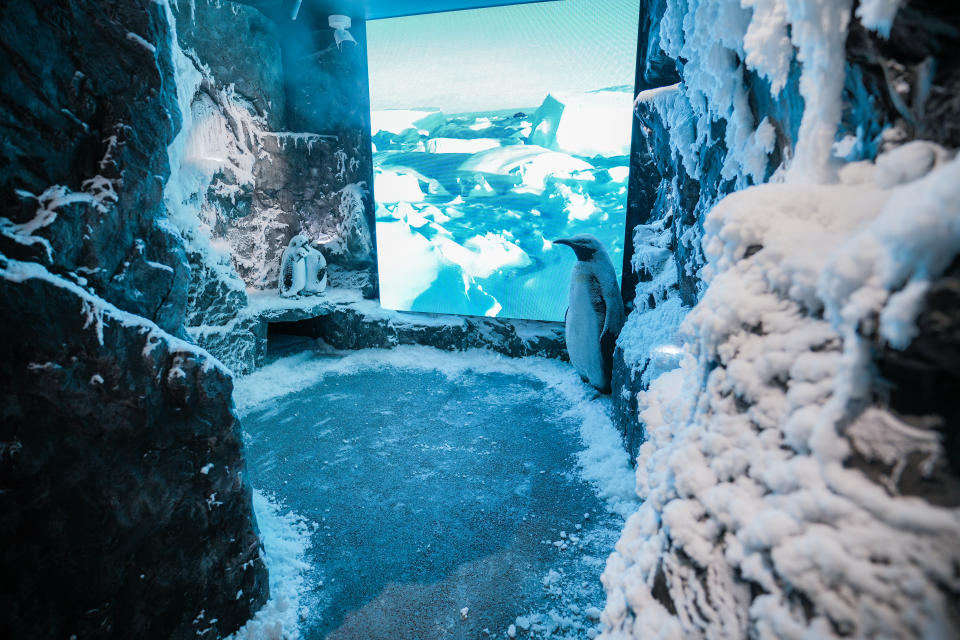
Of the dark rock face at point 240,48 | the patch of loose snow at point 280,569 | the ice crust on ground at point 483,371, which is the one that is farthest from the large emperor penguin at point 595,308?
the dark rock face at point 240,48

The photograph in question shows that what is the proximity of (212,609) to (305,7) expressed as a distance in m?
6.03

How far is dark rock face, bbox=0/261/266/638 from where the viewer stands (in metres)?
1.55

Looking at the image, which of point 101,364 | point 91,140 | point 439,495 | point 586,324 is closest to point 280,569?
point 439,495

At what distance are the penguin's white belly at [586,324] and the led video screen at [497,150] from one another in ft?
3.30

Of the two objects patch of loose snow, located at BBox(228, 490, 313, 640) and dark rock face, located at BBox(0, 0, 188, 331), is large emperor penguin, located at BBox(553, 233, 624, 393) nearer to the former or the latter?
patch of loose snow, located at BBox(228, 490, 313, 640)

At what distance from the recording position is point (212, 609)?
2.05 meters

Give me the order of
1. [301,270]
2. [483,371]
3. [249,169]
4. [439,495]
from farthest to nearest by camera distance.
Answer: [301,270] → [249,169] → [483,371] → [439,495]

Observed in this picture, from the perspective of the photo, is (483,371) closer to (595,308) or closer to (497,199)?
(595,308)

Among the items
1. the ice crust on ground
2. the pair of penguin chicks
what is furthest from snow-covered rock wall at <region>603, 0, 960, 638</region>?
the pair of penguin chicks

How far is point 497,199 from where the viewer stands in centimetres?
555

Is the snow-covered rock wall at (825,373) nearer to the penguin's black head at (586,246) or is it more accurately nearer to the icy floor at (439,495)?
the icy floor at (439,495)

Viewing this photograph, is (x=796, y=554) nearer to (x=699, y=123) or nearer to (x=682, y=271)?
(x=699, y=123)

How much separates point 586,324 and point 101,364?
136 inches

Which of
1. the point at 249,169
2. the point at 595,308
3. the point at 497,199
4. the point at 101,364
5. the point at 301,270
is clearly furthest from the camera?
the point at 301,270
